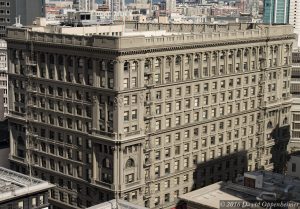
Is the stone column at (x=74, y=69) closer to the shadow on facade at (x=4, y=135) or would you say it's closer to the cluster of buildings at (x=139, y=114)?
the cluster of buildings at (x=139, y=114)

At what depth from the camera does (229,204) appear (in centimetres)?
9044

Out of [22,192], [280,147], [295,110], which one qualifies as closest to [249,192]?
[22,192]

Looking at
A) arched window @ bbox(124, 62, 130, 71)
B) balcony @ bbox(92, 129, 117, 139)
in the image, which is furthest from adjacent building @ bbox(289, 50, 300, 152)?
balcony @ bbox(92, 129, 117, 139)

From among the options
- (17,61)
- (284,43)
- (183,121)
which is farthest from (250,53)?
(17,61)

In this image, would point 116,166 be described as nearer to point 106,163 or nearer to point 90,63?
point 106,163

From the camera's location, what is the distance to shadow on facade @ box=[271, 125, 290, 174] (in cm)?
16138

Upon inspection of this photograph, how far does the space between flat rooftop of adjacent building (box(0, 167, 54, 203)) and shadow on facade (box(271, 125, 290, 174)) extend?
241 ft

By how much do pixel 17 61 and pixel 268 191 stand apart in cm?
6957

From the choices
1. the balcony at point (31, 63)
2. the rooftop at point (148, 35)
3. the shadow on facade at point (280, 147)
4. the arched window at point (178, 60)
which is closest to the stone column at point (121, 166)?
the rooftop at point (148, 35)

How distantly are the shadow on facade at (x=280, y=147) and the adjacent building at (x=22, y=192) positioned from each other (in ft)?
241

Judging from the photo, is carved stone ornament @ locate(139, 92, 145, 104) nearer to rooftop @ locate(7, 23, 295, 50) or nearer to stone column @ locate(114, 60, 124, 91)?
stone column @ locate(114, 60, 124, 91)

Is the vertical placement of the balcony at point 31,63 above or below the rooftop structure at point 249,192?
above

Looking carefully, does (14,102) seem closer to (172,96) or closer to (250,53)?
(172,96)

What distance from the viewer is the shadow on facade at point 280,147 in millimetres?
161375
